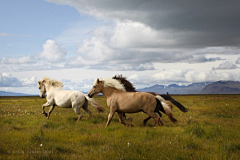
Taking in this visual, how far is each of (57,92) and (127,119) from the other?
496 centimetres

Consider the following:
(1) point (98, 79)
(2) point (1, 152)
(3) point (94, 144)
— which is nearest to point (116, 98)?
(1) point (98, 79)

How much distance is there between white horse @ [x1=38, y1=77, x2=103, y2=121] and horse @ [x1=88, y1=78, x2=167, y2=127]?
146 centimetres

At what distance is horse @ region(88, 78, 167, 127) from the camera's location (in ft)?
33.8

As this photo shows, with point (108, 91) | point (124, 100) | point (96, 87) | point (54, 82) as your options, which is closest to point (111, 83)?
point (108, 91)

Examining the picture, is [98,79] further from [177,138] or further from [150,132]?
[177,138]

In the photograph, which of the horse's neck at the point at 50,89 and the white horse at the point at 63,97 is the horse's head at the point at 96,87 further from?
the horse's neck at the point at 50,89

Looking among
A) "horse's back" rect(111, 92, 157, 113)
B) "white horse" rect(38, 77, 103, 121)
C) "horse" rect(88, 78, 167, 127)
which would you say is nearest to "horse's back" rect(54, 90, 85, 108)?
"white horse" rect(38, 77, 103, 121)

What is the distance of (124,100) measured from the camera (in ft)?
34.7

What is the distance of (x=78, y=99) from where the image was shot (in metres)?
12.7

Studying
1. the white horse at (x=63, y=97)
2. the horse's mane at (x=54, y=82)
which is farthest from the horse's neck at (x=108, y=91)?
the horse's mane at (x=54, y=82)

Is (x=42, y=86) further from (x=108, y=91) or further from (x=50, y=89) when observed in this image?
(x=108, y=91)

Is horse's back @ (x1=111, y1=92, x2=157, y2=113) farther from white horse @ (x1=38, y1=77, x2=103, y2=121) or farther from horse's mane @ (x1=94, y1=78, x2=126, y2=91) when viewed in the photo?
white horse @ (x1=38, y1=77, x2=103, y2=121)

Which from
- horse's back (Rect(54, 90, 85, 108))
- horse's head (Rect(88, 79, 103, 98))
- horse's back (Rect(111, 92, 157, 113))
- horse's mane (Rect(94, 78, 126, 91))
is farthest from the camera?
horse's back (Rect(54, 90, 85, 108))

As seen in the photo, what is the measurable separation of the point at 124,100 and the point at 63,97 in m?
4.40
